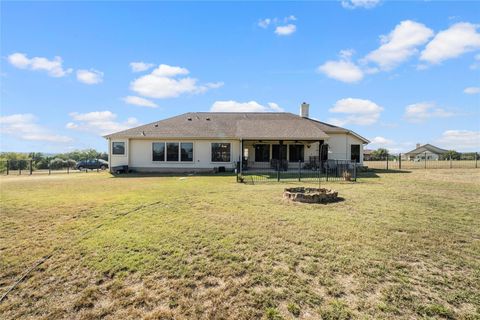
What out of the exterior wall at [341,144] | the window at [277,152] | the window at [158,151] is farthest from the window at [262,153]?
the window at [158,151]

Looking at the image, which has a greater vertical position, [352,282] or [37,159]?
[37,159]

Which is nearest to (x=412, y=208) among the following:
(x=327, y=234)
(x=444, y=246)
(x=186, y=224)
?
(x=444, y=246)

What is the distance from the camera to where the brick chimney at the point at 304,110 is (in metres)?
24.3

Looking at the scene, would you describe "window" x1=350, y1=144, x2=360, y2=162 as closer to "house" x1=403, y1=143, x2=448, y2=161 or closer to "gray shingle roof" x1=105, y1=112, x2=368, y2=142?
"gray shingle roof" x1=105, y1=112, x2=368, y2=142

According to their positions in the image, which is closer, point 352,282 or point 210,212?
point 352,282

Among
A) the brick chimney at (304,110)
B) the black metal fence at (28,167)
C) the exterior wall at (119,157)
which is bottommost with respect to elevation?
the black metal fence at (28,167)

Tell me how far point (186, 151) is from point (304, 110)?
39.5 ft

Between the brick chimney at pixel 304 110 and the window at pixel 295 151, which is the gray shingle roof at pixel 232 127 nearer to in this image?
the brick chimney at pixel 304 110

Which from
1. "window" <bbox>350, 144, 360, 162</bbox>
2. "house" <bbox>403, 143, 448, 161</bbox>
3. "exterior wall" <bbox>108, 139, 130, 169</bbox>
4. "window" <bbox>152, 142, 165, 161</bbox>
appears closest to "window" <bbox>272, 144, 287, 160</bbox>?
"window" <bbox>350, 144, 360, 162</bbox>

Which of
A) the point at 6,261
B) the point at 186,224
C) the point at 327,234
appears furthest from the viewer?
the point at 186,224

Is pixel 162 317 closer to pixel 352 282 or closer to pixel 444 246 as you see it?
pixel 352 282

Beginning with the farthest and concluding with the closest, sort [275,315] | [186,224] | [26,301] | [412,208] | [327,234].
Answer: [412,208], [186,224], [327,234], [26,301], [275,315]

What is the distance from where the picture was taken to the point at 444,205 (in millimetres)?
7340

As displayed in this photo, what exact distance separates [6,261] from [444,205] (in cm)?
1016
